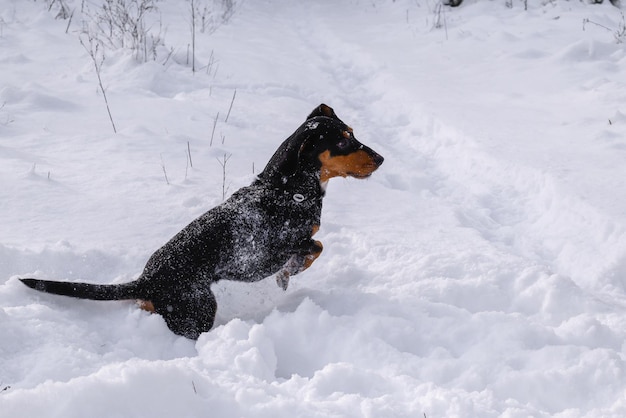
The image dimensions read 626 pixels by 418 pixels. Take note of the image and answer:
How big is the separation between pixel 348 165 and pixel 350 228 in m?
0.80

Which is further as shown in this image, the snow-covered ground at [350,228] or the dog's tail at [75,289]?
the dog's tail at [75,289]

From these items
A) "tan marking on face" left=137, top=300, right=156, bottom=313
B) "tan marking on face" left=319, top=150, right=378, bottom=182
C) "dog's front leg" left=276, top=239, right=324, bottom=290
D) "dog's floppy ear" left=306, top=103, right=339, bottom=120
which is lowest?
"tan marking on face" left=137, top=300, right=156, bottom=313

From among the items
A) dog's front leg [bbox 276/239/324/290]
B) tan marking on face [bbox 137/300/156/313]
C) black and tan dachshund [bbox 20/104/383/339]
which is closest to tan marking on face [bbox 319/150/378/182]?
black and tan dachshund [bbox 20/104/383/339]

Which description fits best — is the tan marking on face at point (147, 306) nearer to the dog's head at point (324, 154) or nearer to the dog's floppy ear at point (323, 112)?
the dog's head at point (324, 154)

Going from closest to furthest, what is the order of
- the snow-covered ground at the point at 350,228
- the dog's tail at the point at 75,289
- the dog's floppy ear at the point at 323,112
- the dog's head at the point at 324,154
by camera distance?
the snow-covered ground at the point at 350,228
the dog's tail at the point at 75,289
the dog's head at the point at 324,154
the dog's floppy ear at the point at 323,112

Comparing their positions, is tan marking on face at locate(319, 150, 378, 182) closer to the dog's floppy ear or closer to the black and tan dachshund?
the black and tan dachshund

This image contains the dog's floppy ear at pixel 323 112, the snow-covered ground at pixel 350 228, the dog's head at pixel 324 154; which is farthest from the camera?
the dog's floppy ear at pixel 323 112

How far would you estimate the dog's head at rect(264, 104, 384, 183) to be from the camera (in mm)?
2828

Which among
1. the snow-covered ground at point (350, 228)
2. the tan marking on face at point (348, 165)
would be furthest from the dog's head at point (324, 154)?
the snow-covered ground at point (350, 228)

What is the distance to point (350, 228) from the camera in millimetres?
3629

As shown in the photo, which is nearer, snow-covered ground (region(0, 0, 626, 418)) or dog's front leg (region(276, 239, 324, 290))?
snow-covered ground (region(0, 0, 626, 418))

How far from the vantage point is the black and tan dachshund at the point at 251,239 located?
2.60 m

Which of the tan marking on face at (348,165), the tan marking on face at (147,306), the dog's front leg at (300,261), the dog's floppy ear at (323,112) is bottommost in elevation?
the tan marking on face at (147,306)

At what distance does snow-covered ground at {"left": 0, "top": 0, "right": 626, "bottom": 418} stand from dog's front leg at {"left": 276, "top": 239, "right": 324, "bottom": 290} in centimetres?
11
